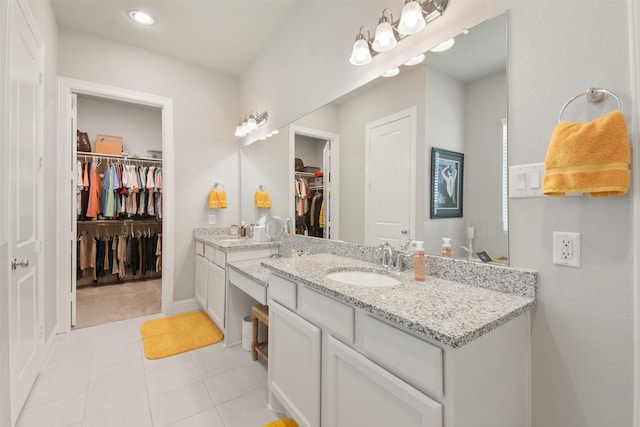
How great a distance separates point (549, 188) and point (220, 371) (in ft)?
7.24

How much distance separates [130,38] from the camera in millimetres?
2777

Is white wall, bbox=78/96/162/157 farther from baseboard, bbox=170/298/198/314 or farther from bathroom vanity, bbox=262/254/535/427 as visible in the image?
bathroom vanity, bbox=262/254/535/427

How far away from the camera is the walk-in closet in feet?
12.7

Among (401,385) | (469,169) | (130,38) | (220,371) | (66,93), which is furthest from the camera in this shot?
(130,38)

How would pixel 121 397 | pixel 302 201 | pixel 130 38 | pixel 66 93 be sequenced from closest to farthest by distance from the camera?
pixel 121 397, pixel 302 201, pixel 66 93, pixel 130 38

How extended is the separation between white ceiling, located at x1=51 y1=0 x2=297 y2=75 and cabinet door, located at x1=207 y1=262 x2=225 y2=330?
2211 mm

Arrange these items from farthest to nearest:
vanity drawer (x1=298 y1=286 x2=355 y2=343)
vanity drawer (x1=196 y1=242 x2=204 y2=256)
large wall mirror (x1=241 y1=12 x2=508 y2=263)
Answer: vanity drawer (x1=196 y1=242 x2=204 y2=256)
large wall mirror (x1=241 y1=12 x2=508 y2=263)
vanity drawer (x1=298 y1=286 x2=355 y2=343)

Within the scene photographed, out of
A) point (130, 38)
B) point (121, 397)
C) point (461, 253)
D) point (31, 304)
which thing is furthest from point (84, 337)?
point (461, 253)

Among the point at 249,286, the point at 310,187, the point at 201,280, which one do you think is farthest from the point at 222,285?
the point at 310,187

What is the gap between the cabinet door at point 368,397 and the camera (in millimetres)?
812

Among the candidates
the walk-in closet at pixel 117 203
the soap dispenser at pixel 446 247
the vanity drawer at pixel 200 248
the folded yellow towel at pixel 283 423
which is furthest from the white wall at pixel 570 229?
the walk-in closet at pixel 117 203

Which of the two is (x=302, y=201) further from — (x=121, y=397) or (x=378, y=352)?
(x=121, y=397)

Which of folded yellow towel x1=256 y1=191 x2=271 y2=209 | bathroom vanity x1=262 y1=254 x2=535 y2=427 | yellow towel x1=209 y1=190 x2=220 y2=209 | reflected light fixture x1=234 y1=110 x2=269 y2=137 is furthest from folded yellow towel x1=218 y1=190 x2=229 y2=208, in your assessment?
bathroom vanity x1=262 y1=254 x2=535 y2=427

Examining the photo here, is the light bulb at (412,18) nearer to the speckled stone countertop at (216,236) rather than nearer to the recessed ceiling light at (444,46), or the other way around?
the recessed ceiling light at (444,46)
